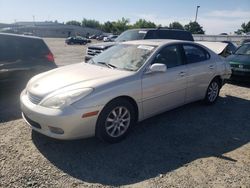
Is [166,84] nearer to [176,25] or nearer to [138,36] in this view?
[138,36]

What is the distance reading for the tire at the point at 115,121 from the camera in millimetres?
4184

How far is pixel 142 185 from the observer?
339 cm

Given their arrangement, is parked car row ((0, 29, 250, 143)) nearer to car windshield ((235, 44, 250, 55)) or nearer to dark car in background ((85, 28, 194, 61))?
car windshield ((235, 44, 250, 55))

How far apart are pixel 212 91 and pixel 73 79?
11.8 ft

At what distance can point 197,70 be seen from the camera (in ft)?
19.3

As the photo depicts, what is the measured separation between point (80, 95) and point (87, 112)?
262 mm

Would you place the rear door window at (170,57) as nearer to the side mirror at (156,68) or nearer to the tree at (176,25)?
the side mirror at (156,68)

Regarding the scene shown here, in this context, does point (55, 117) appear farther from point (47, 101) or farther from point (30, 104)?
point (30, 104)

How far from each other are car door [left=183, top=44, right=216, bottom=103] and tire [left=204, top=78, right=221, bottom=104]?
19 cm

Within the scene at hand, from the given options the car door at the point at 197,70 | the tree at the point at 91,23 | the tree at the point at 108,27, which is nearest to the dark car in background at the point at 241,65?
the car door at the point at 197,70

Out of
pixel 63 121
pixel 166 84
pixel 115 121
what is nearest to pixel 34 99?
pixel 63 121

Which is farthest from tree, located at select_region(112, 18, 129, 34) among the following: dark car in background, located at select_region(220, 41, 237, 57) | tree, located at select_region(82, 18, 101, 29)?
dark car in background, located at select_region(220, 41, 237, 57)

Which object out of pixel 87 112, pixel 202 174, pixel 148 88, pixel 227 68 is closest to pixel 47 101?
pixel 87 112

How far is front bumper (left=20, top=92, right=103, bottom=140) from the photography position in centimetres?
382
